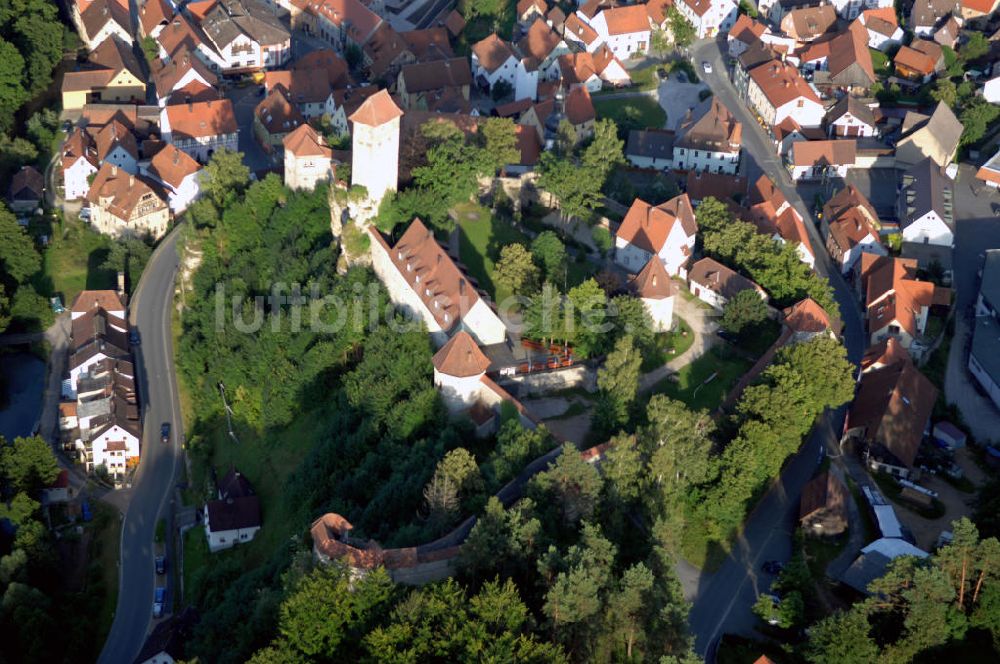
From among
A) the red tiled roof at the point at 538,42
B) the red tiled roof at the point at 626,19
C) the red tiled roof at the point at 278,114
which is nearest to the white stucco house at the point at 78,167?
the red tiled roof at the point at 278,114

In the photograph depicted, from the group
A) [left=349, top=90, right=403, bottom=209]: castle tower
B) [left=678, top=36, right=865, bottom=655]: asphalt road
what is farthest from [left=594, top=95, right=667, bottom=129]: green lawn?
[left=349, top=90, right=403, bottom=209]: castle tower

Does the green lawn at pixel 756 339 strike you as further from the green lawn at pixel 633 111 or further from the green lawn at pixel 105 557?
the green lawn at pixel 105 557

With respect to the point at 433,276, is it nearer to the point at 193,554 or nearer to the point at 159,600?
the point at 193,554

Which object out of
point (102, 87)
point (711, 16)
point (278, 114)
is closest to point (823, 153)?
point (711, 16)

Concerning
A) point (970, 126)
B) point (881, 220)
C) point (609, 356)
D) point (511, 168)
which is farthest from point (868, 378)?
point (970, 126)

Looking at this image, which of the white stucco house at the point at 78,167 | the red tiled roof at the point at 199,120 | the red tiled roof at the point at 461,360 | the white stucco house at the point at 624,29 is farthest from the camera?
the white stucco house at the point at 624,29

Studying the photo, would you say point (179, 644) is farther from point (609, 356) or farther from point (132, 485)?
point (609, 356)

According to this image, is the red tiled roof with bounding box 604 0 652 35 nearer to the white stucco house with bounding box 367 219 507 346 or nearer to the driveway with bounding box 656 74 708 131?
the driveway with bounding box 656 74 708 131
